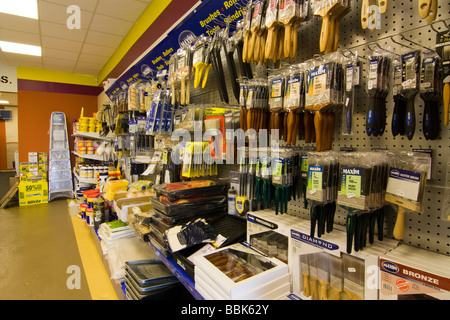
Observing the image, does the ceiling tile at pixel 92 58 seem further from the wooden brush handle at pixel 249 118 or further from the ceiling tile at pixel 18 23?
the wooden brush handle at pixel 249 118

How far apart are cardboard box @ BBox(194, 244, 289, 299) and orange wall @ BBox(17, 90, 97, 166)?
7.74 m

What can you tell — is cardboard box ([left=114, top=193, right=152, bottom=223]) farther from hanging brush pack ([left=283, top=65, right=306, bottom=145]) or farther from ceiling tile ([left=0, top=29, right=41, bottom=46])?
ceiling tile ([left=0, top=29, right=41, bottom=46])

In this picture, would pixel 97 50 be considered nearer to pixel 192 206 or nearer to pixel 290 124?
pixel 192 206

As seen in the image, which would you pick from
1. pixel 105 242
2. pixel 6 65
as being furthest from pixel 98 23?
pixel 6 65

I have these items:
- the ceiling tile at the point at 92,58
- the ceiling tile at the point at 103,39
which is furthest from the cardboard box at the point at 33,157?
the ceiling tile at the point at 103,39

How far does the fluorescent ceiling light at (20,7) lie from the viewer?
357 centimetres

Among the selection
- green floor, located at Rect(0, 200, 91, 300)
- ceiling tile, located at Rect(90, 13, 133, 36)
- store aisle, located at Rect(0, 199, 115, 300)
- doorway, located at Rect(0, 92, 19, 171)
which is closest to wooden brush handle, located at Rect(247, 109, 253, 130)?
store aisle, located at Rect(0, 199, 115, 300)

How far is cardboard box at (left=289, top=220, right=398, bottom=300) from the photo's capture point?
0.86m

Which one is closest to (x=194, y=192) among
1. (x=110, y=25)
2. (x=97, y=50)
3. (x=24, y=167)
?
(x=110, y=25)

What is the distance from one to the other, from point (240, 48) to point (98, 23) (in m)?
3.72

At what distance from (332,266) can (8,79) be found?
335 inches

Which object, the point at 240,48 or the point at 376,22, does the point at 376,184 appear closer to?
the point at 376,22

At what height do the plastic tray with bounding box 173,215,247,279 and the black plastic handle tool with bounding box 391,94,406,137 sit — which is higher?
the black plastic handle tool with bounding box 391,94,406,137

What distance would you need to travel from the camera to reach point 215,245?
1.39 metres
